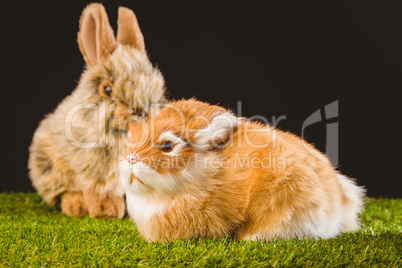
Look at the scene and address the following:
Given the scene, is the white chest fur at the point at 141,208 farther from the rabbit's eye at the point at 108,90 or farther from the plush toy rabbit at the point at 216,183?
the rabbit's eye at the point at 108,90

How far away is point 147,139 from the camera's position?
1491 millimetres

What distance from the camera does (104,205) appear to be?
2316 millimetres

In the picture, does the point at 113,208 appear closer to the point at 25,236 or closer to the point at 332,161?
the point at 25,236

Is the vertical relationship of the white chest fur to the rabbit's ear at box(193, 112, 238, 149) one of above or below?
below

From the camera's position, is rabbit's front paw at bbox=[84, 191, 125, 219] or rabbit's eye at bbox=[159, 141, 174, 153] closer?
rabbit's eye at bbox=[159, 141, 174, 153]

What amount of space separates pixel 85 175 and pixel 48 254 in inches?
34.1

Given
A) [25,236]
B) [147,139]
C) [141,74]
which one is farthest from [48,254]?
[141,74]

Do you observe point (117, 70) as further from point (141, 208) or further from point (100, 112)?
point (141, 208)

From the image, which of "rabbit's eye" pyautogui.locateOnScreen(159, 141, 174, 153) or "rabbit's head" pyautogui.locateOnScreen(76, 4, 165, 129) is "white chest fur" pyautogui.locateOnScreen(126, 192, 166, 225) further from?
"rabbit's head" pyautogui.locateOnScreen(76, 4, 165, 129)

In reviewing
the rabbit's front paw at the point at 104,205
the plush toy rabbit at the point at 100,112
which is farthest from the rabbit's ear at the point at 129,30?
the rabbit's front paw at the point at 104,205

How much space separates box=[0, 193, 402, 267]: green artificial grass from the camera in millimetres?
1368

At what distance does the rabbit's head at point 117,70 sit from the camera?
7.01 ft

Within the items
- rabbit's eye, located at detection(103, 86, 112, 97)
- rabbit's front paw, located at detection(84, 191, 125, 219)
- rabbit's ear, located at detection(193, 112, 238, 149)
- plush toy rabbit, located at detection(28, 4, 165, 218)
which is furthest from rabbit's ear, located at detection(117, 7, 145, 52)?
rabbit's ear, located at detection(193, 112, 238, 149)

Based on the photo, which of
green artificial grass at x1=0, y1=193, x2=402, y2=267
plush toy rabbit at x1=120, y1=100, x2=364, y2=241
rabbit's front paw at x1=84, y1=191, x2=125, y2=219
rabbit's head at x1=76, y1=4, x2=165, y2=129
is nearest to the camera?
green artificial grass at x1=0, y1=193, x2=402, y2=267
